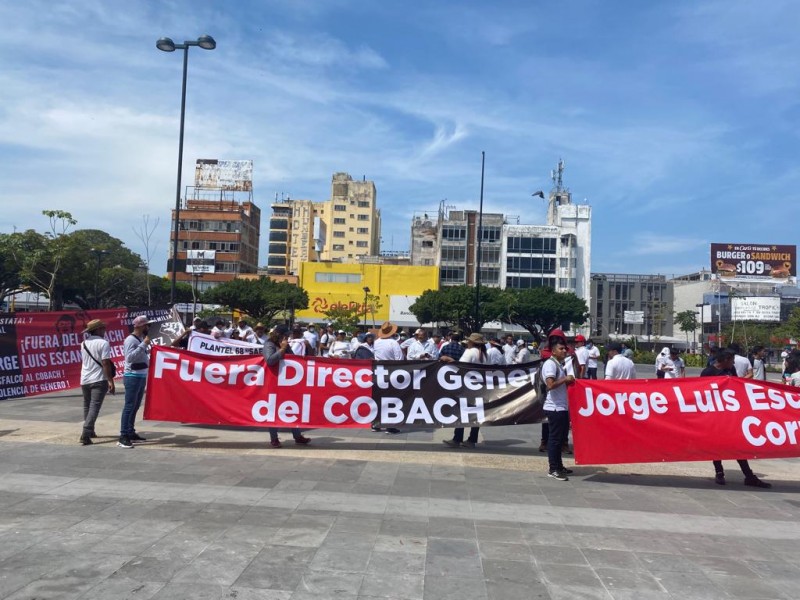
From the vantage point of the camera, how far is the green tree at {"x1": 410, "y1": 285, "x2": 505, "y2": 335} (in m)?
70.4

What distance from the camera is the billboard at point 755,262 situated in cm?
8462

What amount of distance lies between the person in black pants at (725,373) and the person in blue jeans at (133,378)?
7.74 metres

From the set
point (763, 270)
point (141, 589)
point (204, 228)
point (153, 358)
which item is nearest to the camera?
point (141, 589)

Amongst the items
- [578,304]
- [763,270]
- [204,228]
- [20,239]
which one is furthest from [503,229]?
[20,239]

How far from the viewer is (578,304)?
73.9m

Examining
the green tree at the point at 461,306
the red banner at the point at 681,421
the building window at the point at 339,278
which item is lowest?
the red banner at the point at 681,421

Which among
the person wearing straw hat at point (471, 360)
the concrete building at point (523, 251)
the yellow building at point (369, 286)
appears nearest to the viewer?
the person wearing straw hat at point (471, 360)

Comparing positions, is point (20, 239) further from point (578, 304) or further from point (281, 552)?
point (578, 304)

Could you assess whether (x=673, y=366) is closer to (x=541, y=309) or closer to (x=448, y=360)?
(x=448, y=360)

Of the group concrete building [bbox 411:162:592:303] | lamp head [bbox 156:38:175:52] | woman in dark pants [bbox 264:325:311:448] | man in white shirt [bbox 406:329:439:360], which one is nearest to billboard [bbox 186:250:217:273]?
concrete building [bbox 411:162:592:303]

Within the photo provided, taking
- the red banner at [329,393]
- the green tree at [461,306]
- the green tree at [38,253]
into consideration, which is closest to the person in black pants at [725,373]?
the red banner at [329,393]

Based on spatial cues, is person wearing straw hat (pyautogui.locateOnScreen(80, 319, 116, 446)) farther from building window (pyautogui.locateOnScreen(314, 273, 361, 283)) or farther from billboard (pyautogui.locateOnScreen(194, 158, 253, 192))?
billboard (pyautogui.locateOnScreen(194, 158, 253, 192))

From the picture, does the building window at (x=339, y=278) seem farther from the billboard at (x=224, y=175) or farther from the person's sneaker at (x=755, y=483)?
the person's sneaker at (x=755, y=483)

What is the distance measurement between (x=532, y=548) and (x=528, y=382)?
443cm
